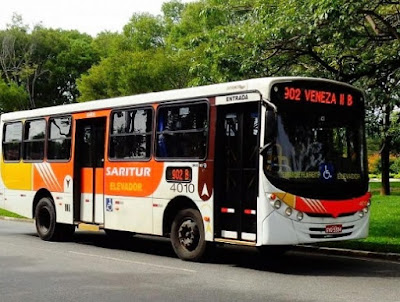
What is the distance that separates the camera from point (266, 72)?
Answer: 15680mm

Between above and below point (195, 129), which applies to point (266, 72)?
above

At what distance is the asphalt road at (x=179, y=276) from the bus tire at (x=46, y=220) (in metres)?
1.23

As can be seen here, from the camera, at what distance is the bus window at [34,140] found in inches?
647

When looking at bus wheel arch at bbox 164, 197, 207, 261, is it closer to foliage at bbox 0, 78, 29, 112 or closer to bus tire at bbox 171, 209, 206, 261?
bus tire at bbox 171, 209, 206, 261

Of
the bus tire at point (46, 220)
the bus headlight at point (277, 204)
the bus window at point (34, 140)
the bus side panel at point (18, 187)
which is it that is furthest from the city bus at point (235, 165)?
the bus side panel at point (18, 187)

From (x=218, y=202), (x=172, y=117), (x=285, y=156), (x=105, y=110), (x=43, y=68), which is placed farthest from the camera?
(x=43, y=68)

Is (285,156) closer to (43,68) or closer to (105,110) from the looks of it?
(105,110)

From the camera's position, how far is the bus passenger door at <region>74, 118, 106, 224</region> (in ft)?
47.0

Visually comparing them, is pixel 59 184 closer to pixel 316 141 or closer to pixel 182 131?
pixel 182 131

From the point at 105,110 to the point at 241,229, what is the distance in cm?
477

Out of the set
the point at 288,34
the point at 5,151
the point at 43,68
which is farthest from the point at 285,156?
the point at 43,68

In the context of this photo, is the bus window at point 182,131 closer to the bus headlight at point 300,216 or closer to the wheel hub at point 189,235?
the wheel hub at point 189,235

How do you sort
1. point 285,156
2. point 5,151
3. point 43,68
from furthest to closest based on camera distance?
point 43,68 < point 5,151 < point 285,156

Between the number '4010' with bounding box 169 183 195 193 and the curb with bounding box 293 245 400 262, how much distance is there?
3338 mm
